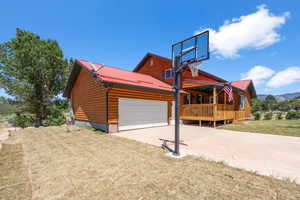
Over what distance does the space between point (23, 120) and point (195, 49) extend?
60.0 ft

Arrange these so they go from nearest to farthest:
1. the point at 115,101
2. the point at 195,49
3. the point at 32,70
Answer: the point at 195,49, the point at 115,101, the point at 32,70

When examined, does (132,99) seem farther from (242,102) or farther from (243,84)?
(243,84)

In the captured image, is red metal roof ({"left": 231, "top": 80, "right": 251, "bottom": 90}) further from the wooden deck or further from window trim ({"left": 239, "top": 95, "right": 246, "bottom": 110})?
the wooden deck

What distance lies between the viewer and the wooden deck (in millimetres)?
9734

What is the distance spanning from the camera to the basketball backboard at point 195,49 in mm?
4379

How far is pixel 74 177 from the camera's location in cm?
271

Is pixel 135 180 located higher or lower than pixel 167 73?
lower

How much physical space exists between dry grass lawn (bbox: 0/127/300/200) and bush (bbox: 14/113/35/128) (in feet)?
45.3

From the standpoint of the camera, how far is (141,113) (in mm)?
9188

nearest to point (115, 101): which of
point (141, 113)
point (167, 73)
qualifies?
point (141, 113)

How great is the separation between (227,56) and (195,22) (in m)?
7.43

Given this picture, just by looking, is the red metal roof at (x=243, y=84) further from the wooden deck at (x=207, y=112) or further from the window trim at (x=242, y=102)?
the wooden deck at (x=207, y=112)

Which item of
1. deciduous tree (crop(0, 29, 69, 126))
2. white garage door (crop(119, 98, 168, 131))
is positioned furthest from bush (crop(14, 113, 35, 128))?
white garage door (crop(119, 98, 168, 131))

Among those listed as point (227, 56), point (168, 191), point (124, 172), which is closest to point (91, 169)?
point (124, 172)
